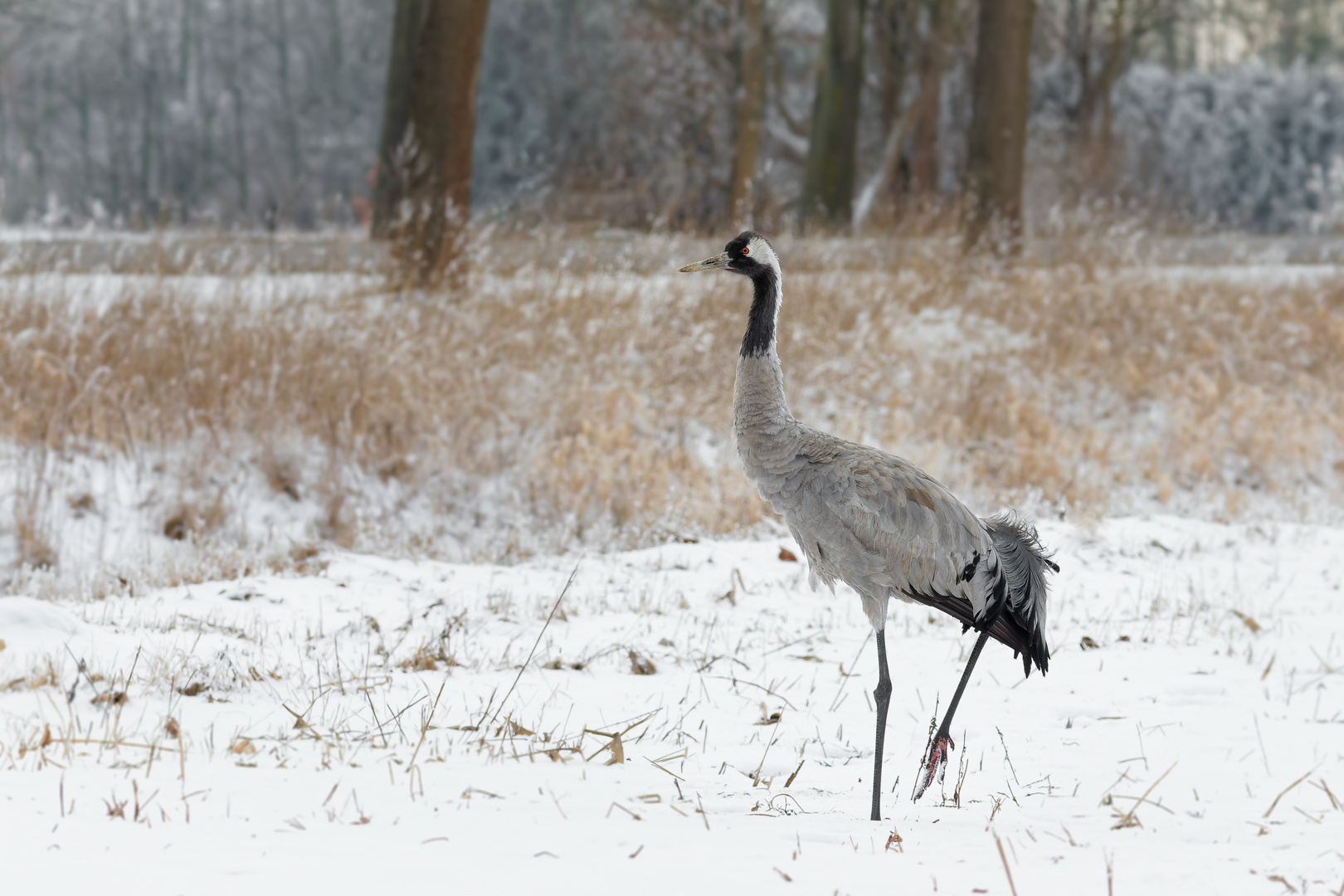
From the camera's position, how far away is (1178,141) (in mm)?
26891

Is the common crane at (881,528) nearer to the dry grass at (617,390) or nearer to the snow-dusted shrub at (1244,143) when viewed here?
the dry grass at (617,390)

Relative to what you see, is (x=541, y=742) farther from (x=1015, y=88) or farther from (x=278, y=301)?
(x=1015, y=88)

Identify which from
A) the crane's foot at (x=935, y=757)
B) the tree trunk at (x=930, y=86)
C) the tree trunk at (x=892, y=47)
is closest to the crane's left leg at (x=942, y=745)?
the crane's foot at (x=935, y=757)

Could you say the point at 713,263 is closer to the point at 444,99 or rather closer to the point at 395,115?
the point at 444,99

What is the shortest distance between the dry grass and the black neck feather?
435cm

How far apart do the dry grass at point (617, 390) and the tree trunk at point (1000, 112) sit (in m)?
1.71

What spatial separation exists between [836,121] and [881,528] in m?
16.1

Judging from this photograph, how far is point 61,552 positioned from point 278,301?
296cm

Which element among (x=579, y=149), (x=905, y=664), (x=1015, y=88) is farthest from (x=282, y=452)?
(x=579, y=149)

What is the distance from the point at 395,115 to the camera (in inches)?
484

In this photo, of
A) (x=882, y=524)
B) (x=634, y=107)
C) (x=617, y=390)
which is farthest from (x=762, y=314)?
(x=634, y=107)

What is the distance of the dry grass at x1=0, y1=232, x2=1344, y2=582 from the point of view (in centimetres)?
872

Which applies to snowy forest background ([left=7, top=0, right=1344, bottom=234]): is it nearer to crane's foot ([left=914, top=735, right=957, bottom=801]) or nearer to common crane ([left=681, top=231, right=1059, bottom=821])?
common crane ([left=681, top=231, right=1059, bottom=821])

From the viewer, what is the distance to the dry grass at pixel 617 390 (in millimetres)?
8719
